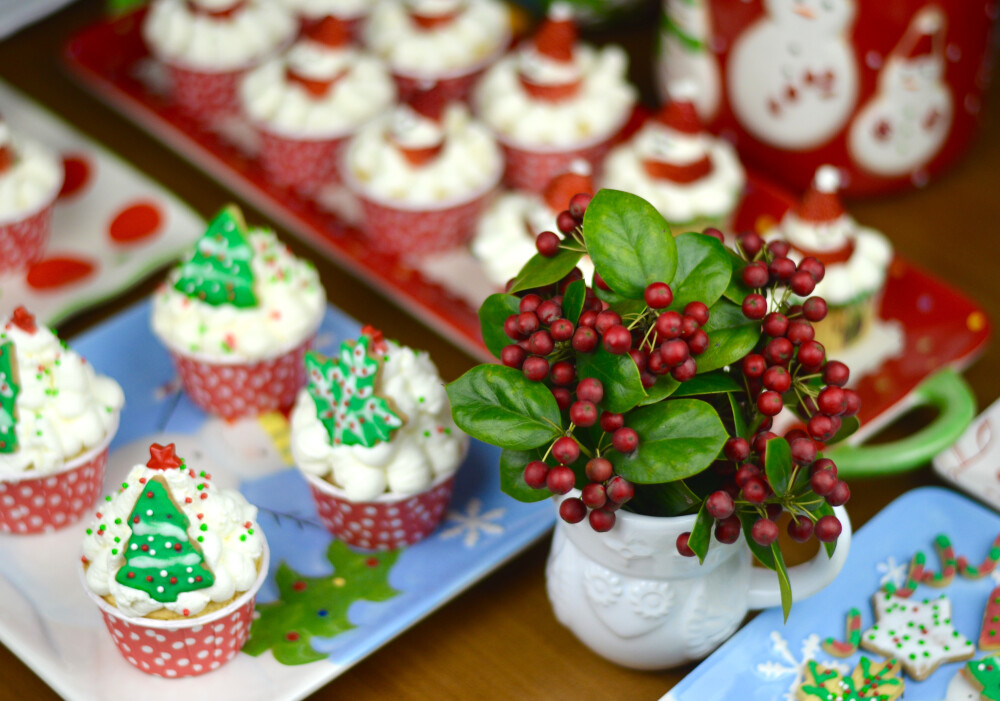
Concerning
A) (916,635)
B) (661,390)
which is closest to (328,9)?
(661,390)

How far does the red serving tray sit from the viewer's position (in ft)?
5.31

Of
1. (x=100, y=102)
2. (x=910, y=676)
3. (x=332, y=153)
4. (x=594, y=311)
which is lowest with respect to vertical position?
(x=100, y=102)

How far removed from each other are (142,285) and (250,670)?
0.74 metres

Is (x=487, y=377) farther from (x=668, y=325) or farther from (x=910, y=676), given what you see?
(x=910, y=676)

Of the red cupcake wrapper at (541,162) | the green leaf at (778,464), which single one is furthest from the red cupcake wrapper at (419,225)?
the green leaf at (778,464)

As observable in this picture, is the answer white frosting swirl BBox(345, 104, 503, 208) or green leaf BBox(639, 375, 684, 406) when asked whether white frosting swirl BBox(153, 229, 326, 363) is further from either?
green leaf BBox(639, 375, 684, 406)

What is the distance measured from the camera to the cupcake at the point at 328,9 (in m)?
2.09

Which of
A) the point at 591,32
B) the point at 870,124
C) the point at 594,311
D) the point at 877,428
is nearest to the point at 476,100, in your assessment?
the point at 591,32

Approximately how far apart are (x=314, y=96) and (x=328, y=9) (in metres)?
0.27

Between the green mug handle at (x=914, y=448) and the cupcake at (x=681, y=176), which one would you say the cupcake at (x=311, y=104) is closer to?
the cupcake at (x=681, y=176)

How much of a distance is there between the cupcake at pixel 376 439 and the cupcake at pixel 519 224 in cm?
33

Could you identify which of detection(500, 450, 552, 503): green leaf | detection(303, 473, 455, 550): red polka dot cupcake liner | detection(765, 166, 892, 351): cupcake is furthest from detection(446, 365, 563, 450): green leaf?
detection(765, 166, 892, 351): cupcake

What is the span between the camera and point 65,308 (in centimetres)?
168

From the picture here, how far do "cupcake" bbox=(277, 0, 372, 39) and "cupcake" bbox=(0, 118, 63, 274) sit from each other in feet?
1.79
